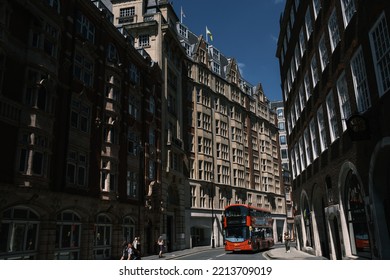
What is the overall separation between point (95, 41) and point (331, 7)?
1183cm

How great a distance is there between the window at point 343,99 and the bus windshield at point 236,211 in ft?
39.8

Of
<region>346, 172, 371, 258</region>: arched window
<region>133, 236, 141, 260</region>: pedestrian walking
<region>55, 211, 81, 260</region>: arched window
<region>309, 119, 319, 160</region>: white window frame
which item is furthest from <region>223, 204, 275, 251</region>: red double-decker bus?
<region>55, 211, 81, 260</region>: arched window

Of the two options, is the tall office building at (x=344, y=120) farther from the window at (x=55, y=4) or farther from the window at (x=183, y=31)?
the window at (x=183, y=31)

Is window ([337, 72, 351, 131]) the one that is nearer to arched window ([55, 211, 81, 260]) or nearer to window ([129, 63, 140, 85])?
arched window ([55, 211, 81, 260])

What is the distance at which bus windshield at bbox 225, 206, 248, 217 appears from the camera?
2459 cm

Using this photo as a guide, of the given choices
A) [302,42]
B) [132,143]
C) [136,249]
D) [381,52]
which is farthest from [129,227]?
[302,42]

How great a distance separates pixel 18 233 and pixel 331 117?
15.2 m

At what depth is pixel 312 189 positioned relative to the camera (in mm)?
21984

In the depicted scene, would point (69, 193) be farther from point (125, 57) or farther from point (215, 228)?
point (215, 228)

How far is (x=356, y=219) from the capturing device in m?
13.6

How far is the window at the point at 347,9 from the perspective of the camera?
1290 cm

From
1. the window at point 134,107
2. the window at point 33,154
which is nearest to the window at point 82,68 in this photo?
the window at point 33,154

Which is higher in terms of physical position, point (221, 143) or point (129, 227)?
point (221, 143)

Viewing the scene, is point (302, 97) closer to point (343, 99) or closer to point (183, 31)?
point (343, 99)
